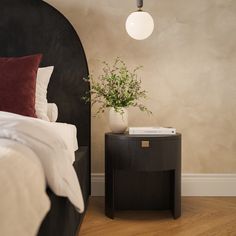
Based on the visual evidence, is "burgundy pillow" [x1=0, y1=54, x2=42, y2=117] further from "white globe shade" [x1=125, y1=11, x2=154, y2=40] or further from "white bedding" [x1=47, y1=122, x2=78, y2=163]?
"white globe shade" [x1=125, y1=11, x2=154, y2=40]

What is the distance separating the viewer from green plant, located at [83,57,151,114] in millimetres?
2545

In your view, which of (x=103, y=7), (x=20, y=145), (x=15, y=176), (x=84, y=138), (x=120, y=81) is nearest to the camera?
(x=15, y=176)

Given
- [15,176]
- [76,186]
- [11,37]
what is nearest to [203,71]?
[11,37]

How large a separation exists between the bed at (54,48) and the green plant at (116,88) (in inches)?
4.8

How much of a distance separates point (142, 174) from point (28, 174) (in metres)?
1.61

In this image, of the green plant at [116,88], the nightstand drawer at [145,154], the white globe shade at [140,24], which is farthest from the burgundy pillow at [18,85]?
the white globe shade at [140,24]

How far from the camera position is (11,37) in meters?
2.79

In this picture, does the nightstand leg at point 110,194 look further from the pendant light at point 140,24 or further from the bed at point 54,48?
the pendant light at point 140,24

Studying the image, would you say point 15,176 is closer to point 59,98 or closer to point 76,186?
point 76,186

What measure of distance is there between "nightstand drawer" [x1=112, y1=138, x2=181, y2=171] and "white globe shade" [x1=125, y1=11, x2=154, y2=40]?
2.83 ft

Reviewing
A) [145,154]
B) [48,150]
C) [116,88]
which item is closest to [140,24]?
[116,88]

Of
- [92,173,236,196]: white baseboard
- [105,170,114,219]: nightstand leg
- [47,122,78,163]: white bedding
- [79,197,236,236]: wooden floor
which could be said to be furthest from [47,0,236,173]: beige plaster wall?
[47,122,78,163]: white bedding

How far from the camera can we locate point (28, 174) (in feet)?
3.61

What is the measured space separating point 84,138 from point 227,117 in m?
1.14
